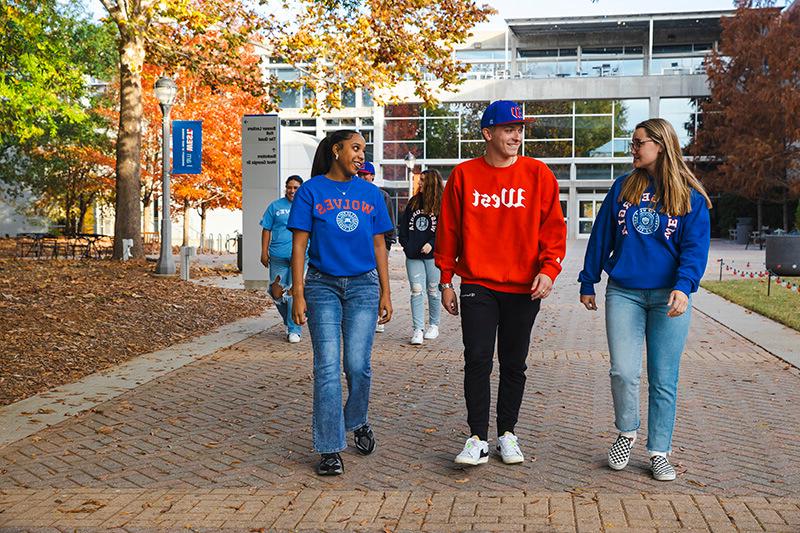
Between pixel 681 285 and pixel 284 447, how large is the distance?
2635 millimetres

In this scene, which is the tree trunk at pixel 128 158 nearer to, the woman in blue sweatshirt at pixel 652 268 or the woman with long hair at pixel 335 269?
the woman with long hair at pixel 335 269

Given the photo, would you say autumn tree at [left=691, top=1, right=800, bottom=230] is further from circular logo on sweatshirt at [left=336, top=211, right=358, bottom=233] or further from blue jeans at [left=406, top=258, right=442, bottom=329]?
circular logo on sweatshirt at [left=336, top=211, right=358, bottom=233]

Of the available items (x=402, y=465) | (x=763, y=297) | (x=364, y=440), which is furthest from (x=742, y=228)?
(x=402, y=465)

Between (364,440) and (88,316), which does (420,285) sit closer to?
(88,316)

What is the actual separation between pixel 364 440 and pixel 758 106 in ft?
121

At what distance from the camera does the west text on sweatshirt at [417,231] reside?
938 centimetres

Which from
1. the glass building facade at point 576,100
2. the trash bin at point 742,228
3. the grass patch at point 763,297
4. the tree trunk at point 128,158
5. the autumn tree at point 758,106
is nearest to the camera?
the grass patch at point 763,297

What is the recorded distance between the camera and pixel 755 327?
11219 mm

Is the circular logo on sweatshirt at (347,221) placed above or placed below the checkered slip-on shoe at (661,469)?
above

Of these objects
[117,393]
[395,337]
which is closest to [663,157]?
[117,393]

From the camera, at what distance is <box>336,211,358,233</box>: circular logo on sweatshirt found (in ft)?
15.6

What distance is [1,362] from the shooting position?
316 inches

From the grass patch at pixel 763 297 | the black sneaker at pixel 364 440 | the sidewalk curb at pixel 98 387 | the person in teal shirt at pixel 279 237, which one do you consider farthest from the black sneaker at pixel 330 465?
the grass patch at pixel 763 297

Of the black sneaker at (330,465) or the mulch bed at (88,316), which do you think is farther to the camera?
the mulch bed at (88,316)
